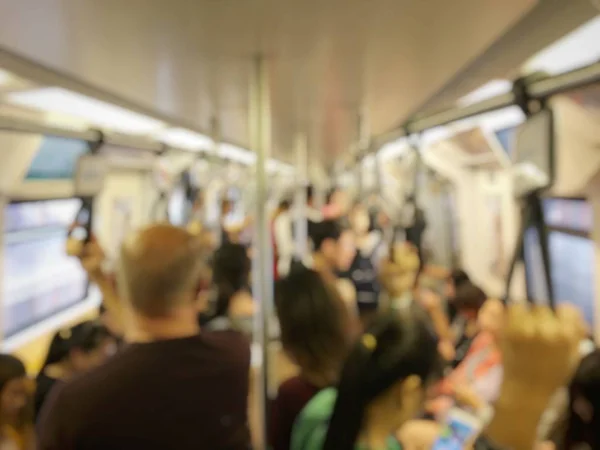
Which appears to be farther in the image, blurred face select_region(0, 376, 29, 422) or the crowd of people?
blurred face select_region(0, 376, 29, 422)

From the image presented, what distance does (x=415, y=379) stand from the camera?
3.50 feet

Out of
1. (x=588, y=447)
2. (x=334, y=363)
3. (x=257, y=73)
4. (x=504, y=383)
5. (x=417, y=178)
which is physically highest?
(x=257, y=73)

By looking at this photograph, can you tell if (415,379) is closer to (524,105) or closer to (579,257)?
(524,105)

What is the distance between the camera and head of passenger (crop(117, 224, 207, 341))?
113 cm

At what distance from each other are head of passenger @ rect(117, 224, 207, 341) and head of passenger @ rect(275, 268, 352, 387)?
30 centimetres

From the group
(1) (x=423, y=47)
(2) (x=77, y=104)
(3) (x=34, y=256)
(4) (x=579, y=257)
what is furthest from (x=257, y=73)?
(3) (x=34, y=256)

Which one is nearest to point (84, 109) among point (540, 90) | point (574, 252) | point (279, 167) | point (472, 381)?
A: point (472, 381)

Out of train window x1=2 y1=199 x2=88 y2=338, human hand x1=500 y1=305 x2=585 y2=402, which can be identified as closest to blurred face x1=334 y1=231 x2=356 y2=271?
train window x1=2 y1=199 x2=88 y2=338

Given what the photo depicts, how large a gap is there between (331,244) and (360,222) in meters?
0.36

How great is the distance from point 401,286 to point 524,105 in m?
1.14

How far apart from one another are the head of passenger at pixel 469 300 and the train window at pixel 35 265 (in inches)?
71.7

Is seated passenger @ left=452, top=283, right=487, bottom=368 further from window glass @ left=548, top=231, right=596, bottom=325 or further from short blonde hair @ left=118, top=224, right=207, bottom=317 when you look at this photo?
short blonde hair @ left=118, top=224, right=207, bottom=317

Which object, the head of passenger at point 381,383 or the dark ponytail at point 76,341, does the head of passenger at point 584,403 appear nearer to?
the head of passenger at point 381,383

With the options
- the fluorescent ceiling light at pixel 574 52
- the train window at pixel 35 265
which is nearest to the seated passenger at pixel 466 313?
the fluorescent ceiling light at pixel 574 52
